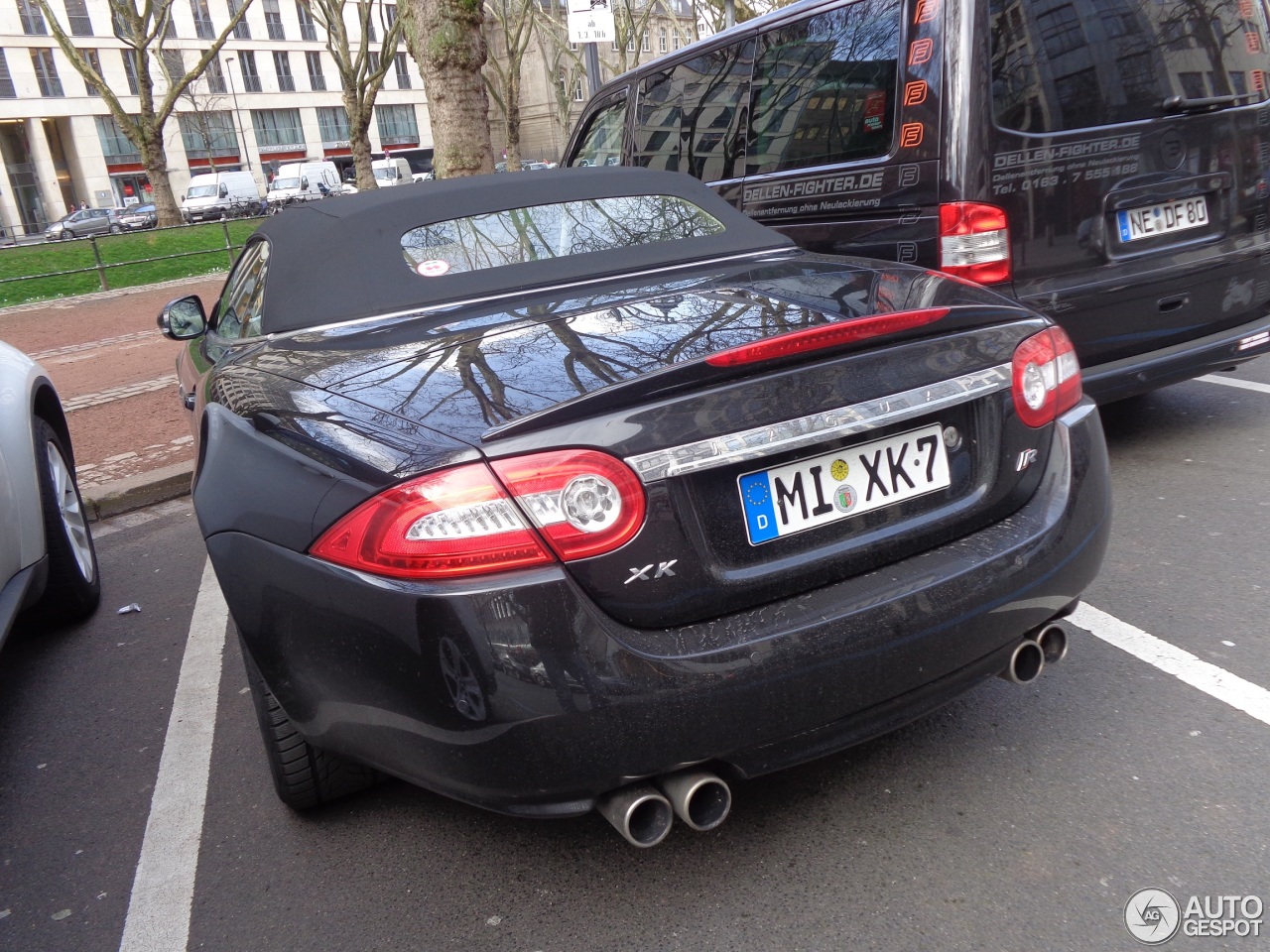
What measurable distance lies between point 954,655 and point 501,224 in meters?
2.01

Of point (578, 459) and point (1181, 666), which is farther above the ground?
point (578, 459)

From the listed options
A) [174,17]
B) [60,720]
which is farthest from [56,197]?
[60,720]

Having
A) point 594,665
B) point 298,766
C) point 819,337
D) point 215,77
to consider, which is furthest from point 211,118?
point 594,665

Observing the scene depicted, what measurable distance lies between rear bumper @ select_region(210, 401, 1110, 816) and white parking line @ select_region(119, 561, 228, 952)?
1.82ft

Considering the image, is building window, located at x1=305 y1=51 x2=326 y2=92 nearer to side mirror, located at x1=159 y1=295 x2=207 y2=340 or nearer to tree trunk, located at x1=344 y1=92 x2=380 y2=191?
tree trunk, located at x1=344 y1=92 x2=380 y2=191

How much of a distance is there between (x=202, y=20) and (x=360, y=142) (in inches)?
1678

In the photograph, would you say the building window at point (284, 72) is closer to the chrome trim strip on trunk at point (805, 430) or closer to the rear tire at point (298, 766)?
the rear tire at point (298, 766)

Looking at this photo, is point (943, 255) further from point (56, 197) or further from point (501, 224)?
point (56, 197)

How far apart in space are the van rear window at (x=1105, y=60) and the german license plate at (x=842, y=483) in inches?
85.6

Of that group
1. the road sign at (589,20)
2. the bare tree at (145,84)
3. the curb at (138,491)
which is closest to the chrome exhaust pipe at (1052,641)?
the curb at (138,491)

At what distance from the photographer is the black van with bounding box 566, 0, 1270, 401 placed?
3951mm

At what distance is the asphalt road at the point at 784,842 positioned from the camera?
7.20 ft

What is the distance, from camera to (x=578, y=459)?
196 cm

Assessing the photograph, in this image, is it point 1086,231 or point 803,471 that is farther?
point 1086,231
